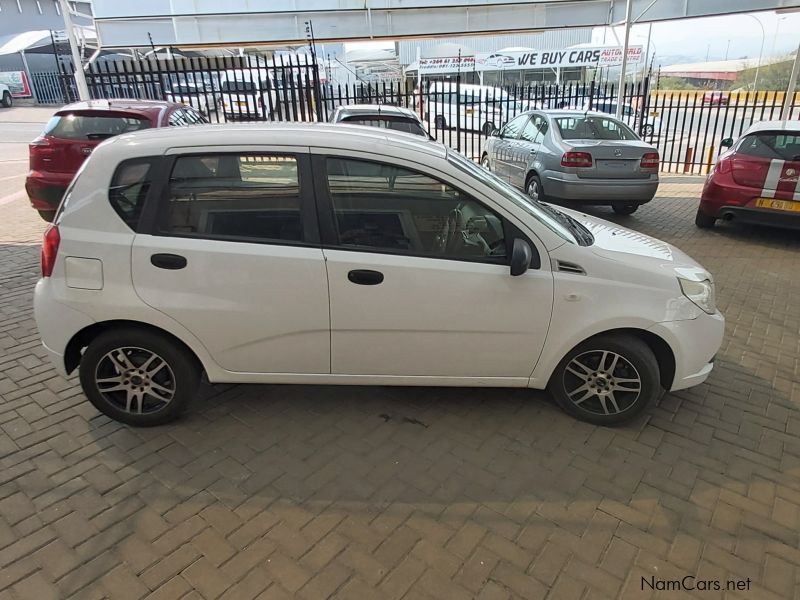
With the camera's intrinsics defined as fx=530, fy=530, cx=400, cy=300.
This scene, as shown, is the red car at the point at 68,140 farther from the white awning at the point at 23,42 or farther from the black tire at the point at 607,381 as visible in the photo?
the white awning at the point at 23,42

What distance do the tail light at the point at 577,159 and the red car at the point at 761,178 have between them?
1.71 meters

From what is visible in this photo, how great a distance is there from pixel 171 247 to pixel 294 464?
1.38 meters

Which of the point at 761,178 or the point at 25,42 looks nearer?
the point at 761,178

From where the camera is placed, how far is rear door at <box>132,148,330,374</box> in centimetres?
289

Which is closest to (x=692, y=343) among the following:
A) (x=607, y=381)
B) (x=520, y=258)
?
(x=607, y=381)

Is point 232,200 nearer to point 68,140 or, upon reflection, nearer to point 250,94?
point 68,140

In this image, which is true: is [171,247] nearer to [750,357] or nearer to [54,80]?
[750,357]

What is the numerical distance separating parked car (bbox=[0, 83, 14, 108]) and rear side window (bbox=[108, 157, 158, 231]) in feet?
106

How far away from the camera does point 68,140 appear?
6.66m

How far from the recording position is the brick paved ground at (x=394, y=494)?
230 cm

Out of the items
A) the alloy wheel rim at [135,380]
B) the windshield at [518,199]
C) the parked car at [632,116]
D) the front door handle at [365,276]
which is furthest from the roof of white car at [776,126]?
the alloy wheel rim at [135,380]

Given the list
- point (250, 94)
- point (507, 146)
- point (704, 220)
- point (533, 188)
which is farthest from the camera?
point (250, 94)

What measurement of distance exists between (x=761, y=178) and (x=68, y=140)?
8873 mm

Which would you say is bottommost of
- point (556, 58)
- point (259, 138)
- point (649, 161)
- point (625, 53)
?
point (649, 161)
